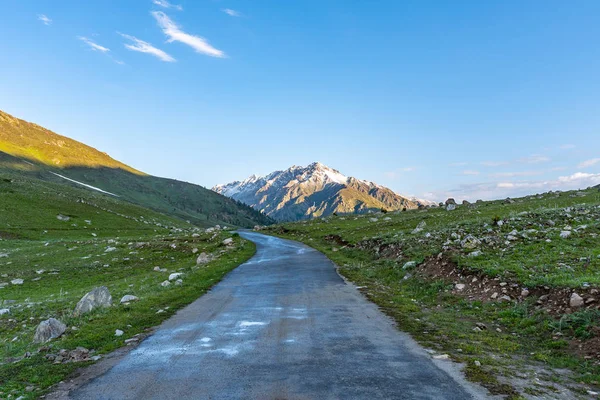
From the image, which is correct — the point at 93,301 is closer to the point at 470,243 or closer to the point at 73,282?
the point at 73,282

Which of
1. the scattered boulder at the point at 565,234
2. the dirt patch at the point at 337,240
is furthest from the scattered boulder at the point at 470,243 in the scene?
the dirt patch at the point at 337,240

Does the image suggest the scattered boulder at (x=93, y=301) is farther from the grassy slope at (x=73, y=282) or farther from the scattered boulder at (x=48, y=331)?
the scattered boulder at (x=48, y=331)

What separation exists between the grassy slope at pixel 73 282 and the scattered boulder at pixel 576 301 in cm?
1497

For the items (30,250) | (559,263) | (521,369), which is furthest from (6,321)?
(30,250)

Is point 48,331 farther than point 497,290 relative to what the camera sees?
No

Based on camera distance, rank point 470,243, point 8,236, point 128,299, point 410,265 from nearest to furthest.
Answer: point 128,299
point 470,243
point 410,265
point 8,236

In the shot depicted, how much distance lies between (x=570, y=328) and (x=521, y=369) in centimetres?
387

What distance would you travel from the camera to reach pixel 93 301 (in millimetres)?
15516

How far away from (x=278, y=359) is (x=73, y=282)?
25.2 metres

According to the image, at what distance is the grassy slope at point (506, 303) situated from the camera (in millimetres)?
8844

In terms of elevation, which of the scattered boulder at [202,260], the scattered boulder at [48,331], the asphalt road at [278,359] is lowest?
the scattered boulder at [202,260]

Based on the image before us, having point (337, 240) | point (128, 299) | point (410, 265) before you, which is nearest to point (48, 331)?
point (128, 299)

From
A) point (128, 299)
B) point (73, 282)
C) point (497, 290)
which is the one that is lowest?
point (73, 282)

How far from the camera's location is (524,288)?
14.8 meters
